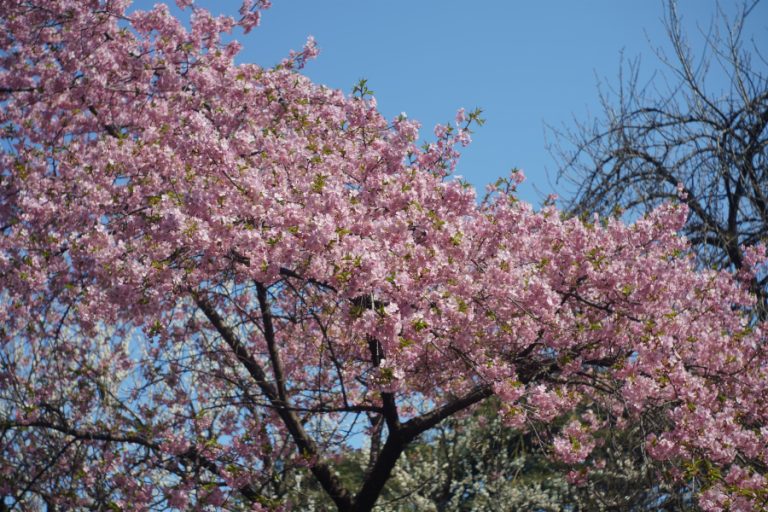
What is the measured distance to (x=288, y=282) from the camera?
20.9ft

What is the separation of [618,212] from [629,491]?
3243 millimetres

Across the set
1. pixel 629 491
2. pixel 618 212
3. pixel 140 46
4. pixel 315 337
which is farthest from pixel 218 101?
pixel 629 491

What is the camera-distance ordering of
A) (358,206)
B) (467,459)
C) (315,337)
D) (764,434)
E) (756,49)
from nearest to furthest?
(358,206), (764,434), (315,337), (756,49), (467,459)

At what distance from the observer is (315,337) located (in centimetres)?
852

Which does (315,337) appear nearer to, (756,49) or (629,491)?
(629,491)

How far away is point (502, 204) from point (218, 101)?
3690 mm

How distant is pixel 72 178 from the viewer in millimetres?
7922

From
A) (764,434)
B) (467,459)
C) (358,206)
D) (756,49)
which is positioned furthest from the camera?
(467,459)

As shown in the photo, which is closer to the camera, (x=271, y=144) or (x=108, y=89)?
(x=271, y=144)

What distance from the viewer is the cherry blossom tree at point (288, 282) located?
594 centimetres

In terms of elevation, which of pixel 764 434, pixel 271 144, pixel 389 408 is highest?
pixel 271 144

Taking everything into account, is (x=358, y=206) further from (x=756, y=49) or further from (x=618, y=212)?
(x=756, y=49)

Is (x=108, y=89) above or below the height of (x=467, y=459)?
above

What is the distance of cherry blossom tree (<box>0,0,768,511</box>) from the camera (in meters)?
5.94
